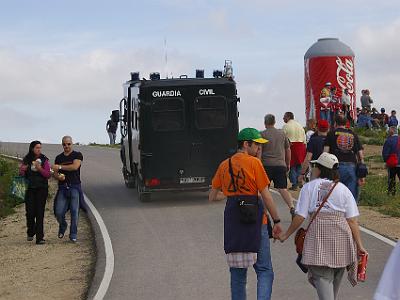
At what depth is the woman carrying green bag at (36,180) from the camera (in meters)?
16.4

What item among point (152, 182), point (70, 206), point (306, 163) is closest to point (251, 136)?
point (306, 163)

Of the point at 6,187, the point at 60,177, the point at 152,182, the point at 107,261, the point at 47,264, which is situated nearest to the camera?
the point at 107,261

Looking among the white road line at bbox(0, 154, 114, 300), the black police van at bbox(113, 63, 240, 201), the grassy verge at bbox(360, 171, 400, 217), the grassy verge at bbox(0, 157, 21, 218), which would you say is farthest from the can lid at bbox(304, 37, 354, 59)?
the white road line at bbox(0, 154, 114, 300)

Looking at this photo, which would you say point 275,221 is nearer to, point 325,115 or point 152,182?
point 152,182

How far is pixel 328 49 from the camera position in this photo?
141 ft

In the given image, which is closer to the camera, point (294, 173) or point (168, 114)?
point (168, 114)

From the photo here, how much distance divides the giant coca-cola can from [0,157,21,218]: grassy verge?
14.9m

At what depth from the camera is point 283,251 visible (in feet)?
46.9

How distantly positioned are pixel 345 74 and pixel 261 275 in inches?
1369

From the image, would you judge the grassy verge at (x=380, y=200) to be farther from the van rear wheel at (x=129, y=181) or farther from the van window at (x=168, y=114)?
the van rear wheel at (x=129, y=181)

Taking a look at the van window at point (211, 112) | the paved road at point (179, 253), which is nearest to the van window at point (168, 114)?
the van window at point (211, 112)

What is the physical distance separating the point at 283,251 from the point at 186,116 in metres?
7.48

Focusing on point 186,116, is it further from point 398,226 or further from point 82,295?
point 82,295

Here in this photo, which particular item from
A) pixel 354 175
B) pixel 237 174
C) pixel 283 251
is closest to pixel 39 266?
pixel 283 251
